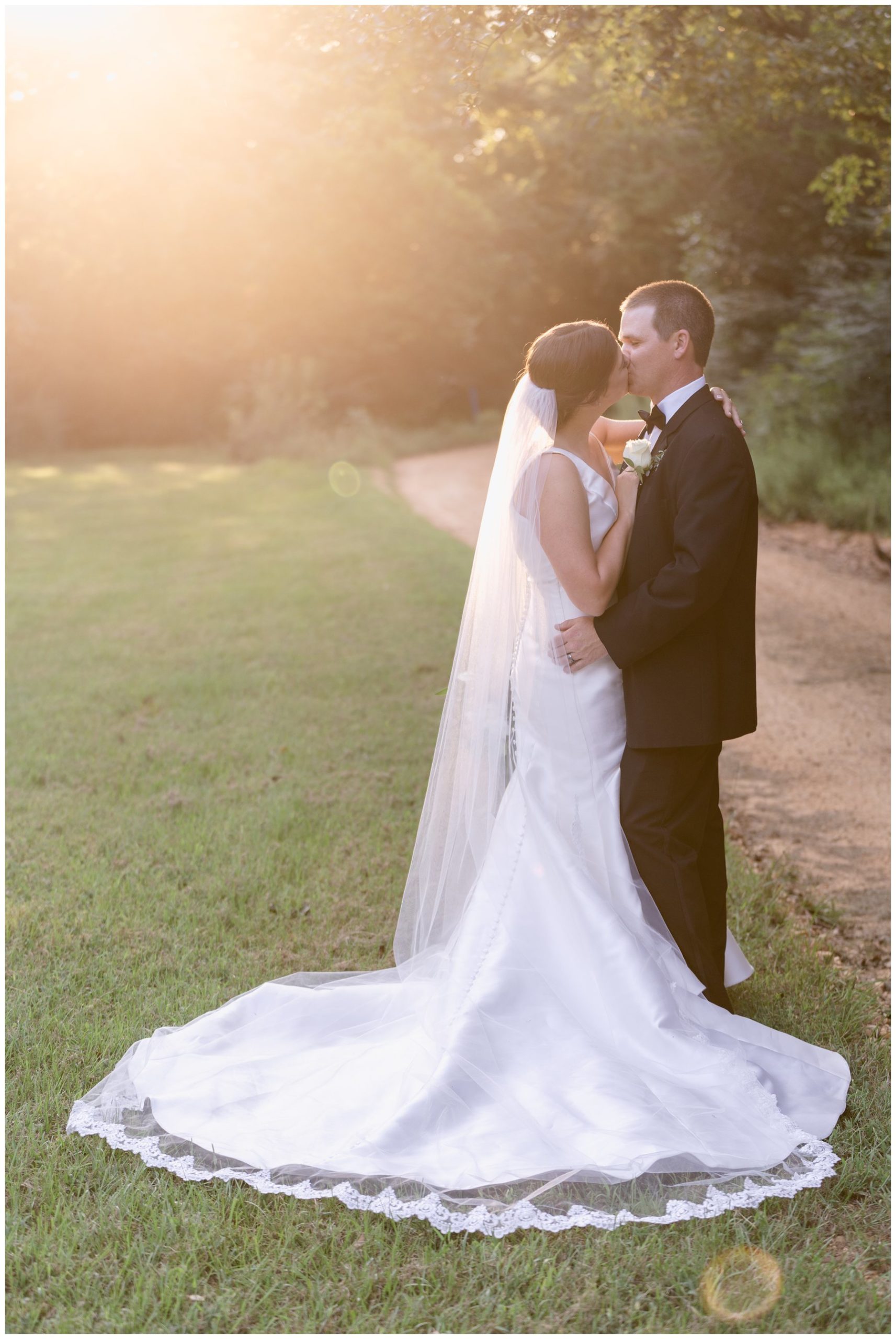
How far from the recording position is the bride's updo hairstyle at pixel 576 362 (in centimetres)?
318

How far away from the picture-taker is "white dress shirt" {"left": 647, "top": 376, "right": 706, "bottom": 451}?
3295 mm

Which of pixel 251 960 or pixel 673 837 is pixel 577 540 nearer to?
pixel 673 837

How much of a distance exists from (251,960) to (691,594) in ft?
7.11

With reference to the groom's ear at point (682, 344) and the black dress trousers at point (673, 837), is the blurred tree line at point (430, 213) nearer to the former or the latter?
the groom's ear at point (682, 344)

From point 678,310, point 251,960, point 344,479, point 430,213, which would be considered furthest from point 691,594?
point 430,213

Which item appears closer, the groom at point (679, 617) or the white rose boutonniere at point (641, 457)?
the groom at point (679, 617)

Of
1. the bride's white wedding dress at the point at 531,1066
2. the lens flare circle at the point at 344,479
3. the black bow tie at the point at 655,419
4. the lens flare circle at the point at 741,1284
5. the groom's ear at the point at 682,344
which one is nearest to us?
the lens flare circle at the point at 741,1284

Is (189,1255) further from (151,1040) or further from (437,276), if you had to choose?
(437,276)

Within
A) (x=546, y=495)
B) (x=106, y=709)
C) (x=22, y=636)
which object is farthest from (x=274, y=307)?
(x=546, y=495)

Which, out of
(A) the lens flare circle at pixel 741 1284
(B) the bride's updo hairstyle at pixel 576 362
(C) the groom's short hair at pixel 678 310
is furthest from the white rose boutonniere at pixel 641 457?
(A) the lens flare circle at pixel 741 1284

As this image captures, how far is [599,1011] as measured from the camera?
322 cm

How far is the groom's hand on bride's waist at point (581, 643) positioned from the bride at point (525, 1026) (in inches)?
1.9

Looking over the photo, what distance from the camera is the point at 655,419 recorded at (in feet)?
11.2

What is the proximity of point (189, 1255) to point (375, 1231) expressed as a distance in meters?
0.44
